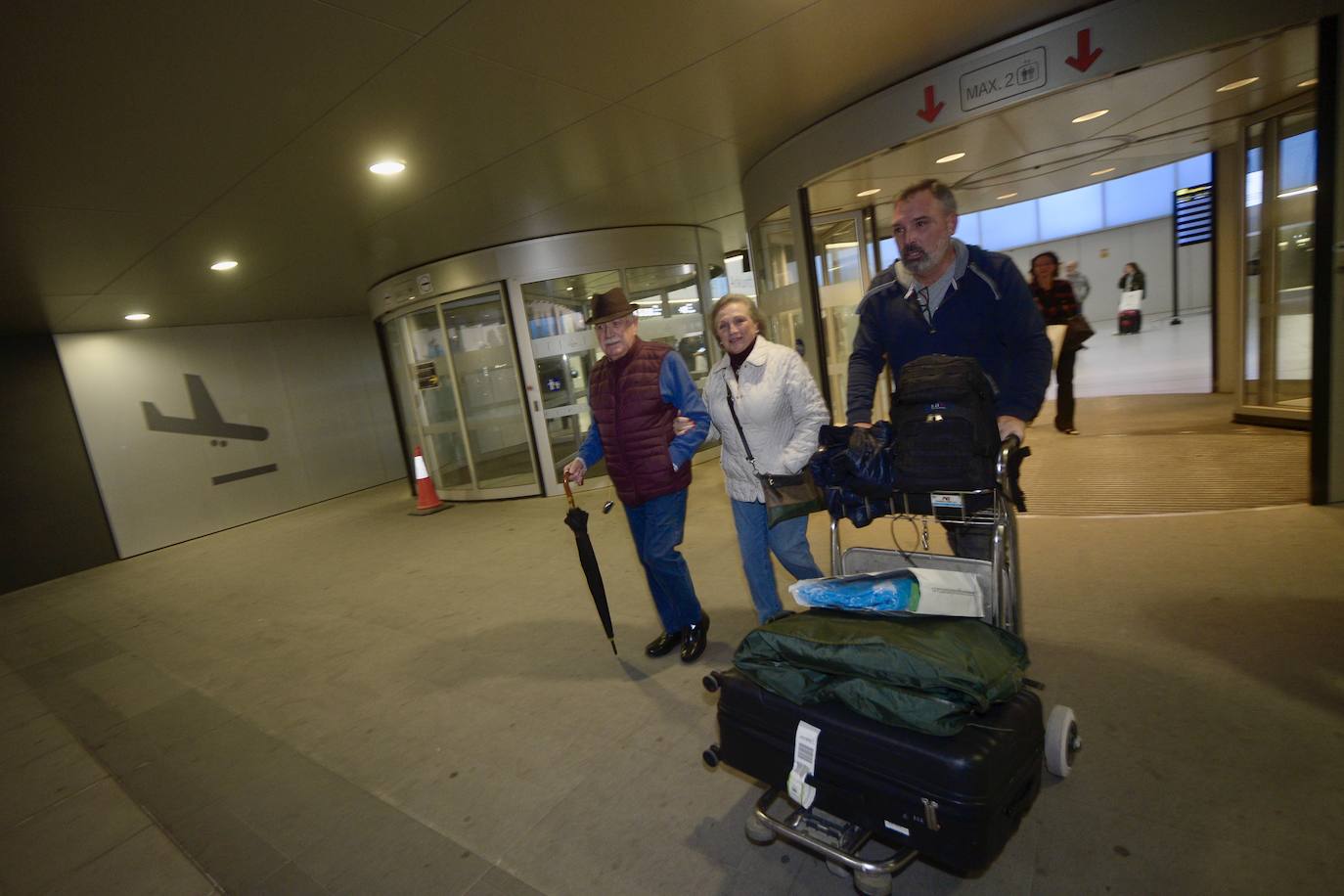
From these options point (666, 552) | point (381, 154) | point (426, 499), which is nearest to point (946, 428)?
point (666, 552)

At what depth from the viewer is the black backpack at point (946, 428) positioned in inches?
70.1

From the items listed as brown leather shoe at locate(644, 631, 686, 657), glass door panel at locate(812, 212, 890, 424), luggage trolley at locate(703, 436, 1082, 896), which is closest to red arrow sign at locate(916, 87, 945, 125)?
glass door panel at locate(812, 212, 890, 424)

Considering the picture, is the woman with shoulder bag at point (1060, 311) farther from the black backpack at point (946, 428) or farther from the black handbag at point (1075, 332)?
the black backpack at point (946, 428)

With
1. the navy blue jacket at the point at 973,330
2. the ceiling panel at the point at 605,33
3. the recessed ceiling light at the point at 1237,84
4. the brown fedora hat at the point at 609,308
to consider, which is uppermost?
the ceiling panel at the point at 605,33

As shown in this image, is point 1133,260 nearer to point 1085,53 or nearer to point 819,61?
point 1085,53

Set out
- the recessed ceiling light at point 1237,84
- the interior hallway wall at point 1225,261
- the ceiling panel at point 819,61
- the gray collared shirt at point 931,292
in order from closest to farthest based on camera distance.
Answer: the gray collared shirt at point 931,292 → the ceiling panel at point 819,61 → the recessed ceiling light at point 1237,84 → the interior hallway wall at point 1225,261

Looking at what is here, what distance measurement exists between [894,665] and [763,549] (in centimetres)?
132

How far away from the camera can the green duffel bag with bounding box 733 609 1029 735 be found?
1.44 m

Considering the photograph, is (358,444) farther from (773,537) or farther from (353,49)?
(773,537)

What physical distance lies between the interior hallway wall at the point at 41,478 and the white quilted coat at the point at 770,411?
31.6ft

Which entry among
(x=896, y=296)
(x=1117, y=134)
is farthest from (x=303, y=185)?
(x=1117, y=134)

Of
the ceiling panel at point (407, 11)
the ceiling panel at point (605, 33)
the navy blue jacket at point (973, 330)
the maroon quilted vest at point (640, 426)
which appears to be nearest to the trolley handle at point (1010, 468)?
the navy blue jacket at point (973, 330)

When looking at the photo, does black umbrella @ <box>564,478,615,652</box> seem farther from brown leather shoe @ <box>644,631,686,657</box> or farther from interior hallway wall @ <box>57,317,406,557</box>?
interior hallway wall @ <box>57,317,406,557</box>

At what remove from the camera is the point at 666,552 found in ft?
10.0
